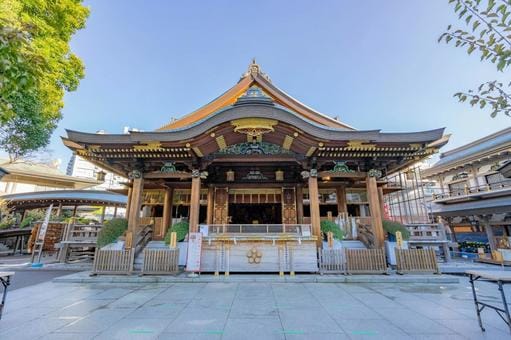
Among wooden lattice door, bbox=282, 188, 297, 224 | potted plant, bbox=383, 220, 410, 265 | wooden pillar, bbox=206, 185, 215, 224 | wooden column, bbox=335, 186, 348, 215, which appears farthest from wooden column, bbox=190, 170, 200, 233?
wooden column, bbox=335, 186, 348, 215

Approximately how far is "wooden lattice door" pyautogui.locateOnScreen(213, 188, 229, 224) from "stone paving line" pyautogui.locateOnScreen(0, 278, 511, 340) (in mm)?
5110

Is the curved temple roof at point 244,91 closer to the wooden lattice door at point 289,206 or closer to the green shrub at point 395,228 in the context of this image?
the wooden lattice door at point 289,206

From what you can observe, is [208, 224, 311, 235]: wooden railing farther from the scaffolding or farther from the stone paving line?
the scaffolding

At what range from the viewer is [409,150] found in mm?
8367

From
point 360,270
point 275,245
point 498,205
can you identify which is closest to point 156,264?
point 275,245

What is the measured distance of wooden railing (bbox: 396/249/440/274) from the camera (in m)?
7.07

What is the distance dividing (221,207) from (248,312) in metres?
7.56

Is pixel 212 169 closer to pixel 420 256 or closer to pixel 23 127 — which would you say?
pixel 23 127

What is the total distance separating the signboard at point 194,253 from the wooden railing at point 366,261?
4909 millimetres

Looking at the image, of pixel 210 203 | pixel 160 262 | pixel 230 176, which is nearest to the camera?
pixel 160 262

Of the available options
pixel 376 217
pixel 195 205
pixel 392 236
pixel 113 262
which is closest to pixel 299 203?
pixel 376 217

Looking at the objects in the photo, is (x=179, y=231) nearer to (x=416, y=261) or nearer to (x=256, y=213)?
(x=256, y=213)

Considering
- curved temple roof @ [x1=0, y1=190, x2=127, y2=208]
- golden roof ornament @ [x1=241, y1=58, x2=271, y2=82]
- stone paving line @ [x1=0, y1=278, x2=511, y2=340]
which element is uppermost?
golden roof ornament @ [x1=241, y1=58, x2=271, y2=82]

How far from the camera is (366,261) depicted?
719 centimetres
